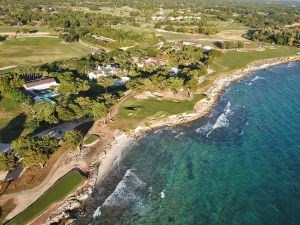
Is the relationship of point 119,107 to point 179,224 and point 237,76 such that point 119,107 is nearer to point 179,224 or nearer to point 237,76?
point 179,224

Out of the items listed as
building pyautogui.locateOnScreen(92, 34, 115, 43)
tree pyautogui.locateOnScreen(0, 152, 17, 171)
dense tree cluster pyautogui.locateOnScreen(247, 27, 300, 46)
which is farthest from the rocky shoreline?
dense tree cluster pyautogui.locateOnScreen(247, 27, 300, 46)

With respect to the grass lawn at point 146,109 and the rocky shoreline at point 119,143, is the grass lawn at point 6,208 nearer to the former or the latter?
the rocky shoreline at point 119,143

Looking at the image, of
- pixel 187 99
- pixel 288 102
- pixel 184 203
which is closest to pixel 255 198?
pixel 184 203

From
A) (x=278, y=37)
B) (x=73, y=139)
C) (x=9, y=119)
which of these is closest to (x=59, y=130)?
(x=73, y=139)

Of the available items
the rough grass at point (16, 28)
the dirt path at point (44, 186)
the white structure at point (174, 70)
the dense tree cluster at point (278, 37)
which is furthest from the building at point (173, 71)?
the rough grass at point (16, 28)

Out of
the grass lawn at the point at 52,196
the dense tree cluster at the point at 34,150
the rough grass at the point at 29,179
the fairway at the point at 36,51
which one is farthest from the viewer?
the fairway at the point at 36,51

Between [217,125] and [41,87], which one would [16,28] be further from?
[217,125]
